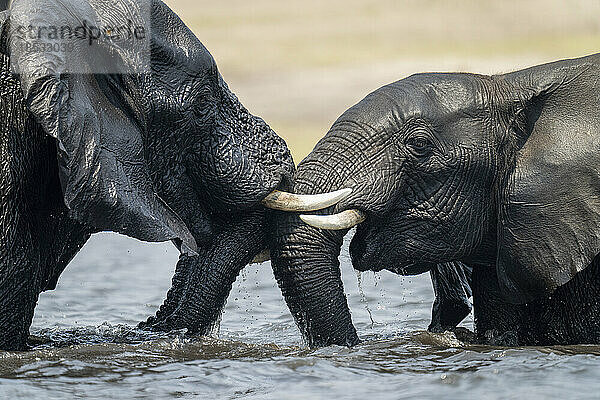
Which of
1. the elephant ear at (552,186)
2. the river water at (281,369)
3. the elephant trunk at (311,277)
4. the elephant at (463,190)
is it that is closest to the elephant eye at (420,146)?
the elephant at (463,190)

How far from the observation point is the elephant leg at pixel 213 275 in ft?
24.2

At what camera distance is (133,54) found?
21.5 ft

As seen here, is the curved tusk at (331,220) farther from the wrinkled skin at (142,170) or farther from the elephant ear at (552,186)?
the elephant ear at (552,186)

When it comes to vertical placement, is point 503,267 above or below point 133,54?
below

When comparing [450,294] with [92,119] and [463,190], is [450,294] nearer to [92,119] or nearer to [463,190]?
[463,190]

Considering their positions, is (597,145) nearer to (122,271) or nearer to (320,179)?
(320,179)

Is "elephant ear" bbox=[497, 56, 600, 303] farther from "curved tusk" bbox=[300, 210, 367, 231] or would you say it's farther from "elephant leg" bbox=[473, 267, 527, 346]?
"curved tusk" bbox=[300, 210, 367, 231]

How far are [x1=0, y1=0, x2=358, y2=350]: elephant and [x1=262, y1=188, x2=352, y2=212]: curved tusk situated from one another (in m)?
0.01

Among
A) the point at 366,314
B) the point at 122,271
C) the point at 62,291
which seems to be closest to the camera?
the point at 366,314

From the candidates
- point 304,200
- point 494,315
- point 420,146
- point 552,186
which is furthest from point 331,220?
point 494,315

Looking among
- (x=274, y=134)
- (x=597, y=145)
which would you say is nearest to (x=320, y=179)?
(x=274, y=134)

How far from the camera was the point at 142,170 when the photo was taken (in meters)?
6.45

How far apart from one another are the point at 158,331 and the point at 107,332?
1.17m

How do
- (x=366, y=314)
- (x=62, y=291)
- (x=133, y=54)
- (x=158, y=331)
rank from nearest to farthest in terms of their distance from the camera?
(x=133, y=54)
(x=158, y=331)
(x=366, y=314)
(x=62, y=291)
